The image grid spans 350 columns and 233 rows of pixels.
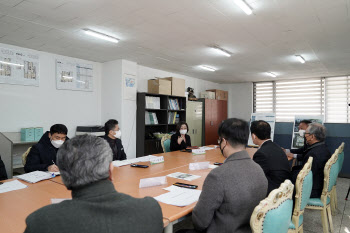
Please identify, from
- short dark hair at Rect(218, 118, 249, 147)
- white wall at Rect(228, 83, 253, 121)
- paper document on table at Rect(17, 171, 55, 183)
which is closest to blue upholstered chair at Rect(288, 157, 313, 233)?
short dark hair at Rect(218, 118, 249, 147)

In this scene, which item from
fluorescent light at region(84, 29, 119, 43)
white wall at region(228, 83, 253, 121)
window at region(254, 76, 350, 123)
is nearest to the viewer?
fluorescent light at region(84, 29, 119, 43)

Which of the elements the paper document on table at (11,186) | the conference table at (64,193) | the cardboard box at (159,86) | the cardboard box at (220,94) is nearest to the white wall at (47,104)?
the cardboard box at (159,86)

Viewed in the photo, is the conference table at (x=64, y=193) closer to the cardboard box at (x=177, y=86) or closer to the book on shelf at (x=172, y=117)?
the book on shelf at (x=172, y=117)

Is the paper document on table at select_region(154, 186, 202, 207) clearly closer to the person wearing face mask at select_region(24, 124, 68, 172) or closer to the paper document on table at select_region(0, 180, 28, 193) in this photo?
the paper document on table at select_region(0, 180, 28, 193)

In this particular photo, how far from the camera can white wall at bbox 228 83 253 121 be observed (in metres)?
9.00

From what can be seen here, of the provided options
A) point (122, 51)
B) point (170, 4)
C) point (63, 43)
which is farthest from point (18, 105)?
point (170, 4)

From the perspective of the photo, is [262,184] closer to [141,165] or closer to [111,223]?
[111,223]

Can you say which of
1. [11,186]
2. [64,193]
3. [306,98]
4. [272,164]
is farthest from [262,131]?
[306,98]

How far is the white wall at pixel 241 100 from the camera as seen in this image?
9000mm

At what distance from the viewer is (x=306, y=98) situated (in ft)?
26.4

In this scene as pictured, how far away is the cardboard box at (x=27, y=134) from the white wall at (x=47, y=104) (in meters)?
0.27

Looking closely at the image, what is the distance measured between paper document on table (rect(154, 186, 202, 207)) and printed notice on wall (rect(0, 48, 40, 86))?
12.8 ft

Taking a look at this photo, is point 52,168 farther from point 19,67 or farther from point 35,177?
point 19,67

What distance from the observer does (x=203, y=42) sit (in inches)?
166
